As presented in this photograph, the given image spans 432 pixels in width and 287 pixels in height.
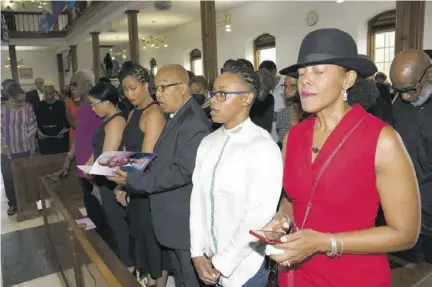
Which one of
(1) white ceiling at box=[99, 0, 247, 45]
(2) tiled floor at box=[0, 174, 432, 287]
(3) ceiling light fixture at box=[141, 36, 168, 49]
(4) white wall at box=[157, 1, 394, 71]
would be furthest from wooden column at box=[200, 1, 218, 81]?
(3) ceiling light fixture at box=[141, 36, 168, 49]

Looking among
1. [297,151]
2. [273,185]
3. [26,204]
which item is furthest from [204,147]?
[26,204]

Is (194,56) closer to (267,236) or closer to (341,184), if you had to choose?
(341,184)

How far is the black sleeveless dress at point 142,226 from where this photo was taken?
2500 millimetres

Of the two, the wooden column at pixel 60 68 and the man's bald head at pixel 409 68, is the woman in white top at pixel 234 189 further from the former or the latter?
the wooden column at pixel 60 68

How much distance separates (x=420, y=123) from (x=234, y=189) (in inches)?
51.5

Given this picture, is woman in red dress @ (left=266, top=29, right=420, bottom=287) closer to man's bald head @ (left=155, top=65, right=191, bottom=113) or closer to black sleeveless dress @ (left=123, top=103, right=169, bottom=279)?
man's bald head @ (left=155, top=65, right=191, bottom=113)

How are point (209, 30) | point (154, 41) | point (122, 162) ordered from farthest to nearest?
point (154, 41) → point (209, 30) → point (122, 162)

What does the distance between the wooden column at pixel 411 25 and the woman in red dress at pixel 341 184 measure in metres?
3.87

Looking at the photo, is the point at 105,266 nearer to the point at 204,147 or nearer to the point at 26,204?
the point at 204,147

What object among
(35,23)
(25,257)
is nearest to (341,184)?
(25,257)

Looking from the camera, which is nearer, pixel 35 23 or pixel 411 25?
pixel 411 25

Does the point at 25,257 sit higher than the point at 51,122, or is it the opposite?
the point at 51,122

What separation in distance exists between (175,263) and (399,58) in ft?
5.91

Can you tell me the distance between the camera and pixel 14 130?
489 centimetres
